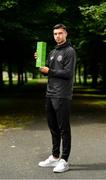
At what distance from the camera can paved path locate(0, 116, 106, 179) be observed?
24.3 ft

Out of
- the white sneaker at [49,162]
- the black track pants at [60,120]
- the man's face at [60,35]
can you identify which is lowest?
the white sneaker at [49,162]

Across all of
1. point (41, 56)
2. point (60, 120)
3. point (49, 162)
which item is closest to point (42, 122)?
point (49, 162)

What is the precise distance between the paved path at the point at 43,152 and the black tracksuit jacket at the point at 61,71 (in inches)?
47.9

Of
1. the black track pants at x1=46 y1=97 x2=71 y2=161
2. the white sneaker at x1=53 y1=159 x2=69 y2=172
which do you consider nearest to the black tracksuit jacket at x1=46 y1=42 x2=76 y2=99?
the black track pants at x1=46 y1=97 x2=71 y2=161

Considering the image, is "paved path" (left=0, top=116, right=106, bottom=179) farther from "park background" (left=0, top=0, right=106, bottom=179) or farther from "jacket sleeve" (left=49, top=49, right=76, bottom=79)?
"jacket sleeve" (left=49, top=49, right=76, bottom=79)

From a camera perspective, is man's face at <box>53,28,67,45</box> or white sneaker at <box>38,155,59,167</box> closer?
man's face at <box>53,28,67,45</box>

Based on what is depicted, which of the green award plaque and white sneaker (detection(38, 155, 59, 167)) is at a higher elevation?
the green award plaque

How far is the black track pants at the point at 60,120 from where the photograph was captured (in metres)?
7.60

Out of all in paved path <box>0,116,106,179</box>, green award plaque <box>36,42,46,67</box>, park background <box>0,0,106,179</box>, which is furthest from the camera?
park background <box>0,0,106,179</box>

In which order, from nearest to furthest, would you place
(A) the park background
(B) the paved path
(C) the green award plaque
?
1. (B) the paved path
2. (C) the green award plaque
3. (A) the park background

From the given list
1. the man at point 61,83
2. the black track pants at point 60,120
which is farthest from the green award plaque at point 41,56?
the black track pants at point 60,120

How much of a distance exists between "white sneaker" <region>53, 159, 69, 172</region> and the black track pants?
10cm

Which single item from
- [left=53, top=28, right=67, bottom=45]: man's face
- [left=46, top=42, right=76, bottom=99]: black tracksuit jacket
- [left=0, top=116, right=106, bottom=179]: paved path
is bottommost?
[left=0, top=116, right=106, bottom=179]: paved path

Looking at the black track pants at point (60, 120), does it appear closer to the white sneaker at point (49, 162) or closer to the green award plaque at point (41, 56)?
the white sneaker at point (49, 162)
